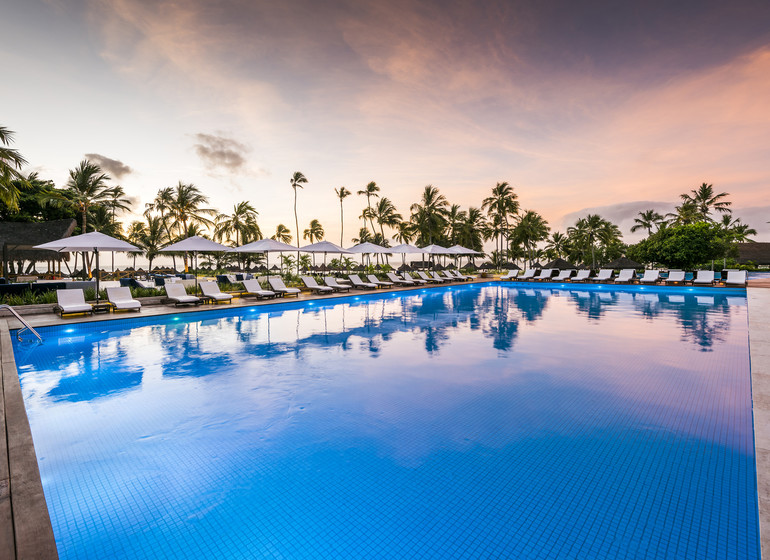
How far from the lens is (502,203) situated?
3678 centimetres

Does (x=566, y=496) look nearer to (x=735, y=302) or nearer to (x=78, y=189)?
(x=735, y=302)

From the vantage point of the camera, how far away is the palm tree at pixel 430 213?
3703cm

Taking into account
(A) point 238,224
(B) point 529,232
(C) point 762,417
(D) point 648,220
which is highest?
(D) point 648,220

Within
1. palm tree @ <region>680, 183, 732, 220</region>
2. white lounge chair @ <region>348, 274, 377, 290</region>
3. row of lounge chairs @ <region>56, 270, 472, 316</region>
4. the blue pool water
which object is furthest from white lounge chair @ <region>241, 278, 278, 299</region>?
palm tree @ <region>680, 183, 732, 220</region>

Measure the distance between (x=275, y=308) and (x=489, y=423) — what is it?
10.6 metres

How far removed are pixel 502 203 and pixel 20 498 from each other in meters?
39.1

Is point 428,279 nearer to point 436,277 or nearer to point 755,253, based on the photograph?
point 436,277

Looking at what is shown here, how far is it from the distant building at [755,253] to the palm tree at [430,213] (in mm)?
36178

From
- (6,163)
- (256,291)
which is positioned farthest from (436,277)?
(6,163)

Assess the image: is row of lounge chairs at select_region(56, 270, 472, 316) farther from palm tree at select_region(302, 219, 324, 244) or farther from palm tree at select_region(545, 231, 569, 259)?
palm tree at select_region(545, 231, 569, 259)

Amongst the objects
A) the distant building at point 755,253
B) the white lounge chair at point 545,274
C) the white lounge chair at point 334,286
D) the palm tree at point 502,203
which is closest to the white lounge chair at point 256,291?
the white lounge chair at point 334,286

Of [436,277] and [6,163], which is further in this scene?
[436,277]

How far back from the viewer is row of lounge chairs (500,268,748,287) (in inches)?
741

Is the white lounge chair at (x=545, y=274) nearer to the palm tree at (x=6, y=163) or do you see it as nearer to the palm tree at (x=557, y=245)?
the palm tree at (x=6, y=163)
